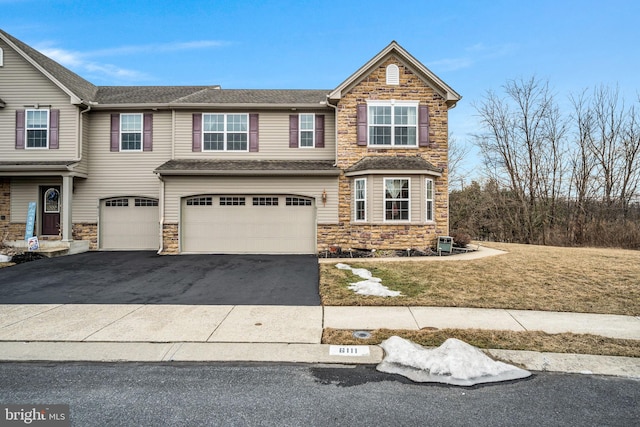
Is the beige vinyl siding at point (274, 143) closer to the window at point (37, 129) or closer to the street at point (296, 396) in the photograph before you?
the window at point (37, 129)

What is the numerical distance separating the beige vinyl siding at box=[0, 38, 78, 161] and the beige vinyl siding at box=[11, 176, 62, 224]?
1.11 metres

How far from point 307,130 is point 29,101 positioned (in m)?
12.0

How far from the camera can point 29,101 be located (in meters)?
14.4

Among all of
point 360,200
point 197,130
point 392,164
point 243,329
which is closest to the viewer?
point 243,329

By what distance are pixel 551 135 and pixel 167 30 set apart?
84.3 feet

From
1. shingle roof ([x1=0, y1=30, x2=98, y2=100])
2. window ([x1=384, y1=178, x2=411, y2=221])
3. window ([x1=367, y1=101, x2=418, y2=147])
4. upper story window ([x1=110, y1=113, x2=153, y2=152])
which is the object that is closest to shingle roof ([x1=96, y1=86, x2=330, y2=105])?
shingle roof ([x1=0, y1=30, x2=98, y2=100])

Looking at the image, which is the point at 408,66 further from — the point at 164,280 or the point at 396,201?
the point at 164,280

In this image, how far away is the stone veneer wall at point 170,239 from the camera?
13.9 m

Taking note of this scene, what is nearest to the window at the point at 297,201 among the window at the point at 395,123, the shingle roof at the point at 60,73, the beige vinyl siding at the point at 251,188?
the beige vinyl siding at the point at 251,188

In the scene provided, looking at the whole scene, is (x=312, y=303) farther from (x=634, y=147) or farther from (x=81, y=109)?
(x=634, y=147)

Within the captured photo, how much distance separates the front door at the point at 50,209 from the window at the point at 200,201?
6.06 m

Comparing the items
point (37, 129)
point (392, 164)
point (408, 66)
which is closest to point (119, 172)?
point (37, 129)

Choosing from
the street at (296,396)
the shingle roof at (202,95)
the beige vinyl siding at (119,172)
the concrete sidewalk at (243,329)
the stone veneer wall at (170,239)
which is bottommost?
the street at (296,396)

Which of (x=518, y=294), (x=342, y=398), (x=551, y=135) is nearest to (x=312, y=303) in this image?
(x=342, y=398)
